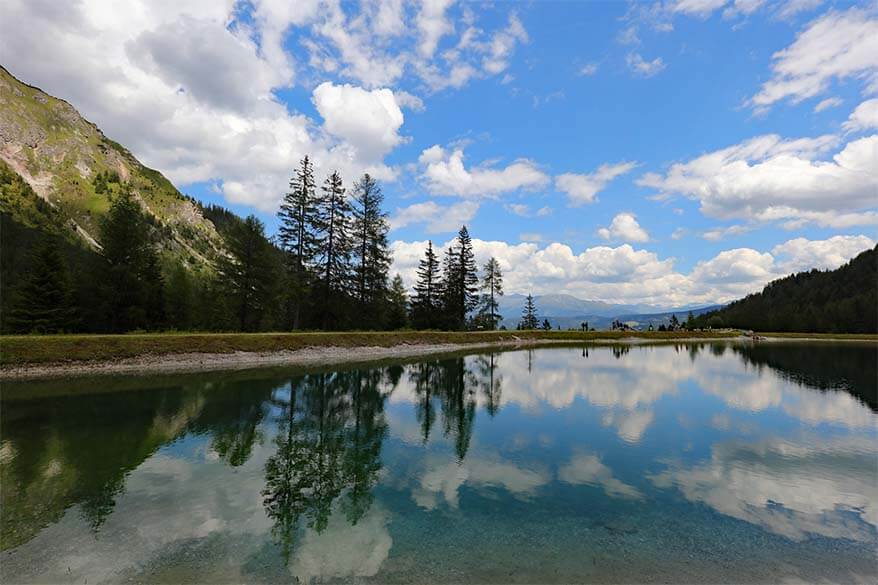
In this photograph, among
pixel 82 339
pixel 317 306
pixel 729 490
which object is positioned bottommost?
pixel 729 490

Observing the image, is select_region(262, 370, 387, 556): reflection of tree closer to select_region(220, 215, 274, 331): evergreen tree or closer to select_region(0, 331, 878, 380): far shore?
select_region(0, 331, 878, 380): far shore

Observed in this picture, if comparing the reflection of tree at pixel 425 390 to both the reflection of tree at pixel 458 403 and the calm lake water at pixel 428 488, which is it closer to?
the calm lake water at pixel 428 488

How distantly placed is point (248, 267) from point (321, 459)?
43.4 m

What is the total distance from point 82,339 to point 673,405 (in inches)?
1731

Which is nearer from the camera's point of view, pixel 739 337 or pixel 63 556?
pixel 63 556

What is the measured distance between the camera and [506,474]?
1329 cm

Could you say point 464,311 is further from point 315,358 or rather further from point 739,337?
point 739,337

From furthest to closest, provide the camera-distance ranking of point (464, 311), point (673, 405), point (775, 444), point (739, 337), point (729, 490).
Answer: point (739, 337)
point (464, 311)
point (673, 405)
point (775, 444)
point (729, 490)

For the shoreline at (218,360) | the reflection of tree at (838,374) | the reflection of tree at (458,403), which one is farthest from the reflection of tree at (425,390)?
the reflection of tree at (838,374)

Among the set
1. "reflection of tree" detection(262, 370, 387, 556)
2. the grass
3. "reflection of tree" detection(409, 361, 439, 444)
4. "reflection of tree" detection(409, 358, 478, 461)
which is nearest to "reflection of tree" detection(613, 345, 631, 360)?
"reflection of tree" detection(409, 358, 478, 461)

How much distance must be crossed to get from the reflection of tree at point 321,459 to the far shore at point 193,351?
1511 cm

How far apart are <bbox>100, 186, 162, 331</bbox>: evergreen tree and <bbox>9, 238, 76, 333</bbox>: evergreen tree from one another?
3.94 metres

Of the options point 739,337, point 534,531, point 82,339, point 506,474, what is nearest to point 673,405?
point 506,474

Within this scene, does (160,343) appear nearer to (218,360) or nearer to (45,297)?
(218,360)
